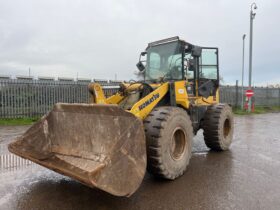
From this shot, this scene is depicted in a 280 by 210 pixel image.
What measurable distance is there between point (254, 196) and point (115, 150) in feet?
6.83

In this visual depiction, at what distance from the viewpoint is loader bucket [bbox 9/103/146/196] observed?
2.79 metres

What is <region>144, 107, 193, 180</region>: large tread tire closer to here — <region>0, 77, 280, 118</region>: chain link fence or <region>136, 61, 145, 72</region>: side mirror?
<region>136, 61, 145, 72</region>: side mirror

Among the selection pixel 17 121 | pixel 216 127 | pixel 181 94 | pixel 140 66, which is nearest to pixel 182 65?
pixel 181 94

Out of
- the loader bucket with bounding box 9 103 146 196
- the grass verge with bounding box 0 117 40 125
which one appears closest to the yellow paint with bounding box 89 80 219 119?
the loader bucket with bounding box 9 103 146 196

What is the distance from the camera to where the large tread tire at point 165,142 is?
3580 mm

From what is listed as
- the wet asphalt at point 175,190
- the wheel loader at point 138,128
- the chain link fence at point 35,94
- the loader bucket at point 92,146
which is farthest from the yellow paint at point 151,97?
the chain link fence at point 35,94

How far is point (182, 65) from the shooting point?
16.4 feet

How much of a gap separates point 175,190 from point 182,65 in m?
2.55

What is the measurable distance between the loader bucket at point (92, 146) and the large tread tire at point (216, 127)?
300 cm

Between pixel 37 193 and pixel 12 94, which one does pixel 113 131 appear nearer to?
pixel 37 193

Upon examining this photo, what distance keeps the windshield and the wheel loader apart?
0.02 m

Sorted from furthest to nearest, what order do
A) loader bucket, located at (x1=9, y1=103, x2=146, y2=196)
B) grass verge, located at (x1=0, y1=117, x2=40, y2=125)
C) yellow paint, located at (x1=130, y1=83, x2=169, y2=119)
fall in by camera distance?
grass verge, located at (x1=0, y1=117, x2=40, y2=125), yellow paint, located at (x1=130, y1=83, x2=169, y2=119), loader bucket, located at (x1=9, y1=103, x2=146, y2=196)

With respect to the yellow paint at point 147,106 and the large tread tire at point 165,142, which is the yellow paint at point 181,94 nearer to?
the yellow paint at point 147,106

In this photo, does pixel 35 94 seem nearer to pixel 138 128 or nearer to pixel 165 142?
pixel 165 142
